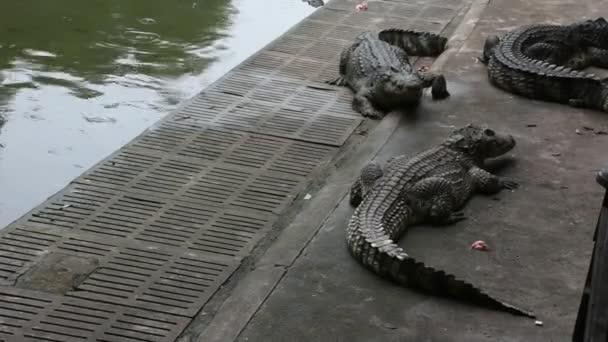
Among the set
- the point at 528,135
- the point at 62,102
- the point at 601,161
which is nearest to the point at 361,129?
the point at 528,135

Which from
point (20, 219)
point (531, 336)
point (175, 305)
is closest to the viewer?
point (531, 336)

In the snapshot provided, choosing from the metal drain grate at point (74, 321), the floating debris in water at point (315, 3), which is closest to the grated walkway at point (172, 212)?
the metal drain grate at point (74, 321)

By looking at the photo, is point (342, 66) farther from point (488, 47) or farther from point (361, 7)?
point (361, 7)

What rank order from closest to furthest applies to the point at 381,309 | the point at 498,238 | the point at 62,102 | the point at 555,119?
the point at 381,309, the point at 498,238, the point at 555,119, the point at 62,102

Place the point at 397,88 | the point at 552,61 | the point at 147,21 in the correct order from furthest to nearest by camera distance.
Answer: the point at 147,21
the point at 552,61
the point at 397,88

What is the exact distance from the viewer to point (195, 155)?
23.0ft

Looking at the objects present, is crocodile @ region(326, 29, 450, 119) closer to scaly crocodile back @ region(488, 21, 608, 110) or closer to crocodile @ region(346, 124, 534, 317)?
scaly crocodile back @ region(488, 21, 608, 110)

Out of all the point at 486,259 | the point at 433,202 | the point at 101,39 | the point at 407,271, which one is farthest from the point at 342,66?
the point at 407,271

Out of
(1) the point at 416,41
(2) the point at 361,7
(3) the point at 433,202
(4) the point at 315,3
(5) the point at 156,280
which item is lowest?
(4) the point at 315,3

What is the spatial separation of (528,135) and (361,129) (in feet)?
4.53

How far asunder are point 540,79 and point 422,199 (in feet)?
8.99

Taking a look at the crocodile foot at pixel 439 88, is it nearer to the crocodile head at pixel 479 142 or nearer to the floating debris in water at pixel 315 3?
the crocodile head at pixel 479 142

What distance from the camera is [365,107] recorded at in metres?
7.98

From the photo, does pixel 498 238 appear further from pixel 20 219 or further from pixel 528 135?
pixel 20 219
